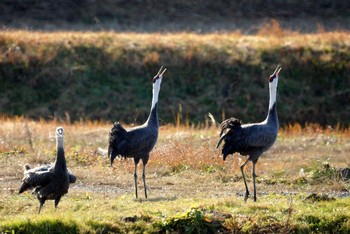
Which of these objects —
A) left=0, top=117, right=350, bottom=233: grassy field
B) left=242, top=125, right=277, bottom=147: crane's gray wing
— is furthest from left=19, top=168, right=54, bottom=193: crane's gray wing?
left=242, top=125, right=277, bottom=147: crane's gray wing

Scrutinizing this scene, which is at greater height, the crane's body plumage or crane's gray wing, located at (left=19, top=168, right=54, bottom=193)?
the crane's body plumage

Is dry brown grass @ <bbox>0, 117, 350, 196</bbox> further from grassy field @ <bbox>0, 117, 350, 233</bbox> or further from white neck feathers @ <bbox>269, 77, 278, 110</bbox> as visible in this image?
white neck feathers @ <bbox>269, 77, 278, 110</bbox>

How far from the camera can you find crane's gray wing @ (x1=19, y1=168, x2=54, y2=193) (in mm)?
16125

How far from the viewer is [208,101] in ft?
122

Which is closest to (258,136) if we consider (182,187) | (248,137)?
(248,137)

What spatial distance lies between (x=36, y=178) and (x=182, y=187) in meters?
4.44

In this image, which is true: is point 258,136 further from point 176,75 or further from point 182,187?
point 176,75

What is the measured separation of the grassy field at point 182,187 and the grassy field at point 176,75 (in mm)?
7080

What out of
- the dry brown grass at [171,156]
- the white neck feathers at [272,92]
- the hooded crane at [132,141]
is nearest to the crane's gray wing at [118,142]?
the hooded crane at [132,141]

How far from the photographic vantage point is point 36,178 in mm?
16297

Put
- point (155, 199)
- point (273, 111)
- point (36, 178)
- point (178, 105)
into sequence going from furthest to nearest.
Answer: point (178, 105) < point (273, 111) < point (155, 199) < point (36, 178)

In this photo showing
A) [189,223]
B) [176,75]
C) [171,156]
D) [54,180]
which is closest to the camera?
[189,223]

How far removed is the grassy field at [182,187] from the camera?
1580cm

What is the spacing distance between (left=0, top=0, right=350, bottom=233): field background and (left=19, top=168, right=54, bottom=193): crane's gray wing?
22.1 inches
